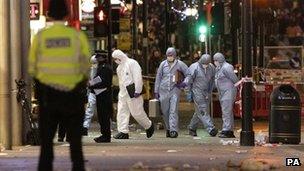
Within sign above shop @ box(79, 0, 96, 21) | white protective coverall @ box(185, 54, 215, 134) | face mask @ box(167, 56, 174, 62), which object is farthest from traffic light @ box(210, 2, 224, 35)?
sign above shop @ box(79, 0, 96, 21)

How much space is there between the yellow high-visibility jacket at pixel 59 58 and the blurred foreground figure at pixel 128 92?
7.19 meters

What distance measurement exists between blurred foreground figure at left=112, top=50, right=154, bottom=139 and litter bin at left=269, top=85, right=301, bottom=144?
2.70m

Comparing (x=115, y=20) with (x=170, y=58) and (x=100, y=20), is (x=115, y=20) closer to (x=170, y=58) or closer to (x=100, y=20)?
(x=100, y=20)

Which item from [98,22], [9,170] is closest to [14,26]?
[9,170]

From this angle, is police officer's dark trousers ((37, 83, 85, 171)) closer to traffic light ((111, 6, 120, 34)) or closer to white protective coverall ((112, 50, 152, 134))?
white protective coverall ((112, 50, 152, 134))

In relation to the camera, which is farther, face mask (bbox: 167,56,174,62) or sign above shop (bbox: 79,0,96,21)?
sign above shop (bbox: 79,0,96,21)

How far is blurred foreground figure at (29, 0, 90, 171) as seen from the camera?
304 inches

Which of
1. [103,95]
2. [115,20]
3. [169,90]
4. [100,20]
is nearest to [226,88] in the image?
[169,90]

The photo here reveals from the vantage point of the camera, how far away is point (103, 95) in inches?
580

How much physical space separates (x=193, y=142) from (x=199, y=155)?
2.91 metres

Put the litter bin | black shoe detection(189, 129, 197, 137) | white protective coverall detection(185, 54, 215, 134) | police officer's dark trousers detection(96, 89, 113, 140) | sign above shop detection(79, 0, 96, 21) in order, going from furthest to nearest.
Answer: sign above shop detection(79, 0, 96, 21), black shoe detection(189, 129, 197, 137), white protective coverall detection(185, 54, 215, 134), police officer's dark trousers detection(96, 89, 113, 140), the litter bin

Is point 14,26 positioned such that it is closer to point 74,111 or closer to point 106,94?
point 106,94

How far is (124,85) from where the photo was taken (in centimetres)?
1509

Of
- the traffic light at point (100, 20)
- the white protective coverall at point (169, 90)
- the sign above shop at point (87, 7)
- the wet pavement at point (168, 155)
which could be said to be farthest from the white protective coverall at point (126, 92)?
the sign above shop at point (87, 7)
